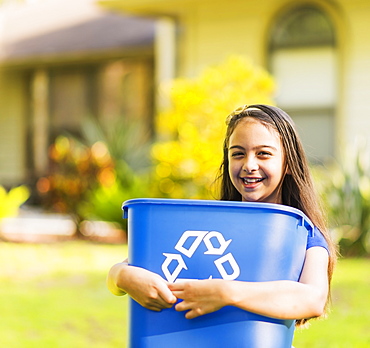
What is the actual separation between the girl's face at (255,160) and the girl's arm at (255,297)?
16.1 inches

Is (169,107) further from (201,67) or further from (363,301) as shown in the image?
(363,301)

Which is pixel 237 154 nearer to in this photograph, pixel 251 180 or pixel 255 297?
pixel 251 180

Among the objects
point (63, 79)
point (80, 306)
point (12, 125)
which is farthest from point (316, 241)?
point (12, 125)

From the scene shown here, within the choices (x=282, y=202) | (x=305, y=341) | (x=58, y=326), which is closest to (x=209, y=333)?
(x=282, y=202)

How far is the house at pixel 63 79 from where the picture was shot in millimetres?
16844

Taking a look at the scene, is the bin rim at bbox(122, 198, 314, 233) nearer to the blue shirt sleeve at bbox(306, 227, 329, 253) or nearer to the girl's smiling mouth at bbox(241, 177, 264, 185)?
the blue shirt sleeve at bbox(306, 227, 329, 253)

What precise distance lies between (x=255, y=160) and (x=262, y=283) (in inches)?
17.6

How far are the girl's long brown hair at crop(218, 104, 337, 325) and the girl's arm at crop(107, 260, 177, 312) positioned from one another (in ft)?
1.80

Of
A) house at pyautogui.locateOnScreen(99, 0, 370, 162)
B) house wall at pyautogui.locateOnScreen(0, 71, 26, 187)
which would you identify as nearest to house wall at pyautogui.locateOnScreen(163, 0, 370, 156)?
house at pyautogui.locateOnScreen(99, 0, 370, 162)

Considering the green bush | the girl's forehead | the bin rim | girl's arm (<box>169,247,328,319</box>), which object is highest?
the girl's forehead

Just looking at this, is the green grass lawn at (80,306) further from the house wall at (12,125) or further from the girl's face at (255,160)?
the house wall at (12,125)

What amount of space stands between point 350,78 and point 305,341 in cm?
590

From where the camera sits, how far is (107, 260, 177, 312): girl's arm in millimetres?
2451

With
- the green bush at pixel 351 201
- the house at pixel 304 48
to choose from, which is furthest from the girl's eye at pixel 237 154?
the house at pixel 304 48
